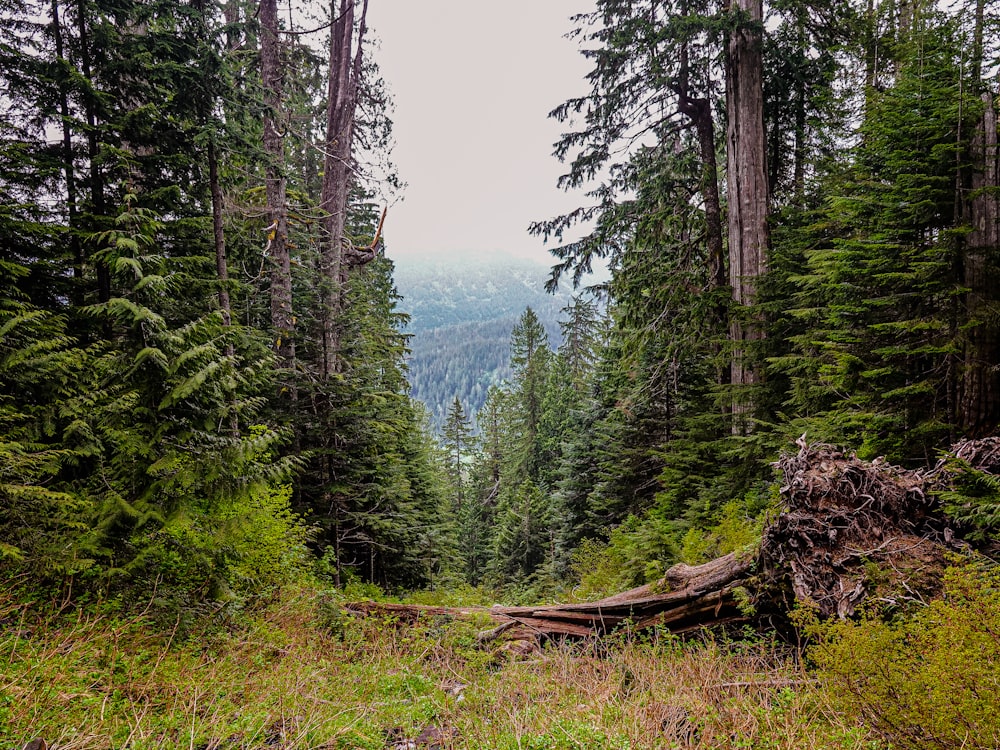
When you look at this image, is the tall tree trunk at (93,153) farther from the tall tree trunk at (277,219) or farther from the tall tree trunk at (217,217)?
A: the tall tree trunk at (277,219)

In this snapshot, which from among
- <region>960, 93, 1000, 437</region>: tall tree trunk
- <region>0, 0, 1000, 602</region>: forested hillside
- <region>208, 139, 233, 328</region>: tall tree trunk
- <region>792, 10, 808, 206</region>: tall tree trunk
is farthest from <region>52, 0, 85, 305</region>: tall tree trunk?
<region>792, 10, 808, 206</region>: tall tree trunk

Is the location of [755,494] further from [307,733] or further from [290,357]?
[290,357]

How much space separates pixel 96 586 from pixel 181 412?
1618 mm

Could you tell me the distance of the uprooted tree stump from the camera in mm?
3658

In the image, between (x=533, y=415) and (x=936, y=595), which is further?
(x=533, y=415)

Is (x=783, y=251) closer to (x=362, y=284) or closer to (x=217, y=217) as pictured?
(x=217, y=217)

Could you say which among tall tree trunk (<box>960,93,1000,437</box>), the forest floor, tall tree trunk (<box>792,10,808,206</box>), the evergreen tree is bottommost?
the evergreen tree

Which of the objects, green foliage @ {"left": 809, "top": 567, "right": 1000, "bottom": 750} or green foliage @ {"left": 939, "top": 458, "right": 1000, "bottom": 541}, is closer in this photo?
green foliage @ {"left": 809, "top": 567, "right": 1000, "bottom": 750}

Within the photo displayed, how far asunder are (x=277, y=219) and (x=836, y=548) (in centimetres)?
1113

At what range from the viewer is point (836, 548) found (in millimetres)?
3990

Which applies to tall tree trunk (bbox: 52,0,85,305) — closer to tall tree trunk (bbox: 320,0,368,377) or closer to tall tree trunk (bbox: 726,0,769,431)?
tall tree trunk (bbox: 320,0,368,377)

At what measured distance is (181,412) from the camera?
4602mm

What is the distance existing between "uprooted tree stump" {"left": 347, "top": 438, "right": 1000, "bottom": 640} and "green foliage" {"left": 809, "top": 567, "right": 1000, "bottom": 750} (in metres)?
0.64

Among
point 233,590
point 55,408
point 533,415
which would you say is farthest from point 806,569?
point 533,415
